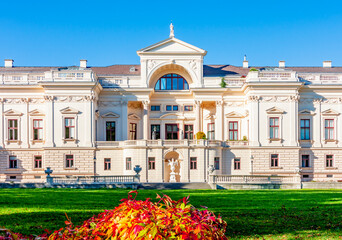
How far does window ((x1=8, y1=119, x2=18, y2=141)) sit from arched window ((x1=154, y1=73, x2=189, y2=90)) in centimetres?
1580

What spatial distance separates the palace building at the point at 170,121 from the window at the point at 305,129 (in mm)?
122

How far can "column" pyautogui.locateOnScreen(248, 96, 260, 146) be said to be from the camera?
149 feet

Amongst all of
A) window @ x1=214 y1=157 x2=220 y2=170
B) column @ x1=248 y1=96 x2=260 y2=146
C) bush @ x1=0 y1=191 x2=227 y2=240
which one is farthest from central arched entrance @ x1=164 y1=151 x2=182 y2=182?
bush @ x1=0 y1=191 x2=227 y2=240

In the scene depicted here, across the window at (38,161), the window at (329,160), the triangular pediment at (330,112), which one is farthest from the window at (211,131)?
the window at (38,161)

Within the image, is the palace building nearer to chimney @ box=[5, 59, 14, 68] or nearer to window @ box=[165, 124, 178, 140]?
window @ box=[165, 124, 178, 140]

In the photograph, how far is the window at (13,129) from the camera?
45.8 m

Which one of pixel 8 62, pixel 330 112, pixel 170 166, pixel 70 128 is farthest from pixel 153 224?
pixel 8 62

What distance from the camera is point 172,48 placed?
4778cm

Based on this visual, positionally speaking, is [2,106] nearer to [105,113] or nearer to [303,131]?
[105,113]

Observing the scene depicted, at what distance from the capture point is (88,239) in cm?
448

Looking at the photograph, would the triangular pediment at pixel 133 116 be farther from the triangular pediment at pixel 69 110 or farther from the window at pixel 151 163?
the window at pixel 151 163

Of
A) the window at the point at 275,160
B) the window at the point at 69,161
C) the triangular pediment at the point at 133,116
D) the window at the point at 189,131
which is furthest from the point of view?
the window at the point at 189,131

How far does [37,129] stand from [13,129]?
246 centimetres

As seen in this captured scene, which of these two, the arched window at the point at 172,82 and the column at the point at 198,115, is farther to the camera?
the arched window at the point at 172,82
